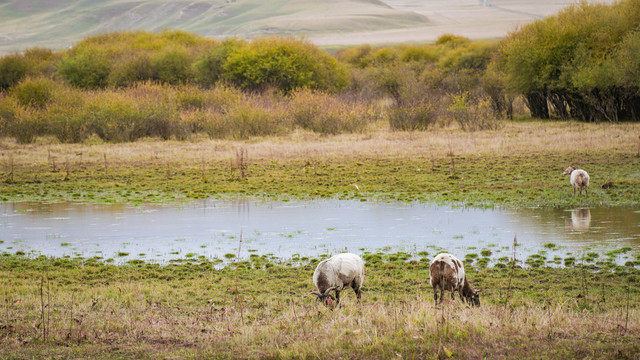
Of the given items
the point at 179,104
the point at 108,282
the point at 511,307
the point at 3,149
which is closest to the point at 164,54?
the point at 179,104

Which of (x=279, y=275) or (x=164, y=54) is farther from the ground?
(x=164, y=54)

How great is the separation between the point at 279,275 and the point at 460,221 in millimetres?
6332

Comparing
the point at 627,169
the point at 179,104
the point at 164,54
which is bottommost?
the point at 627,169

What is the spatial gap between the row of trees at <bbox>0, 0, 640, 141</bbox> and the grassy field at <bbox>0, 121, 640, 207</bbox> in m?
2.64

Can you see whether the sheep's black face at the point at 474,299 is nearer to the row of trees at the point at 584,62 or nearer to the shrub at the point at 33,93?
the row of trees at the point at 584,62

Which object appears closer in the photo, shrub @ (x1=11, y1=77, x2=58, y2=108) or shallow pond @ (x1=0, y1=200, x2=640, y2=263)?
shallow pond @ (x1=0, y1=200, x2=640, y2=263)

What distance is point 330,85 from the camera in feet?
190

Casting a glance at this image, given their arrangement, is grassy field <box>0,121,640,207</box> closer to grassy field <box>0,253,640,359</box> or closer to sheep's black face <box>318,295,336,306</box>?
grassy field <box>0,253,640,359</box>

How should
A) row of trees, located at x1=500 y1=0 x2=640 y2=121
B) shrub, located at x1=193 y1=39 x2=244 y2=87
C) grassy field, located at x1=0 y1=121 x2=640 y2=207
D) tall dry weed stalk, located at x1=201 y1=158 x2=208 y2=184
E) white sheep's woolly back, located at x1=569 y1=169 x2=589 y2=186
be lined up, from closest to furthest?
white sheep's woolly back, located at x1=569 y1=169 x2=589 y2=186 < grassy field, located at x1=0 y1=121 x2=640 y2=207 < tall dry weed stalk, located at x1=201 y1=158 x2=208 y2=184 < row of trees, located at x1=500 y1=0 x2=640 y2=121 < shrub, located at x1=193 y1=39 x2=244 y2=87

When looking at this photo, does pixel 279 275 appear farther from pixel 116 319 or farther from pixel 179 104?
pixel 179 104

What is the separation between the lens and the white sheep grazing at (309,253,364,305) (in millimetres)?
9156

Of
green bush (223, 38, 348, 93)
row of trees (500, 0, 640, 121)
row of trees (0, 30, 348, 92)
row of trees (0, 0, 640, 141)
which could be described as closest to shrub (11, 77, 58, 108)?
row of trees (0, 0, 640, 141)

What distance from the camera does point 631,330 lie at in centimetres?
714

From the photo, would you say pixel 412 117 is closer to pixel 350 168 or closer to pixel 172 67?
pixel 350 168
